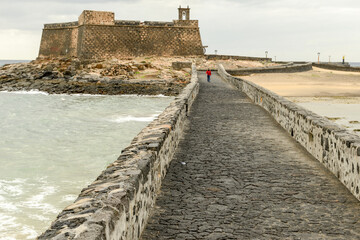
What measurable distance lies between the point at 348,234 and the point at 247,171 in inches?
85.3

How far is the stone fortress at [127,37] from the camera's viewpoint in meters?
44.2

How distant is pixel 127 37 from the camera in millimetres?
45688

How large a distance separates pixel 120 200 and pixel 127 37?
44.4 meters

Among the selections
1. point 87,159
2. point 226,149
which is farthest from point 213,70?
point 226,149

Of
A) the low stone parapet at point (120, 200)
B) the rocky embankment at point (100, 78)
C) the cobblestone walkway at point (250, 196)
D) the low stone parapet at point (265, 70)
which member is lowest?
the cobblestone walkway at point (250, 196)

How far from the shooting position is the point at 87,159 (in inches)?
553

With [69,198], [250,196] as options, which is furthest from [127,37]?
[250,196]

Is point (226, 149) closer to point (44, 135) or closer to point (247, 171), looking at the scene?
point (247, 171)

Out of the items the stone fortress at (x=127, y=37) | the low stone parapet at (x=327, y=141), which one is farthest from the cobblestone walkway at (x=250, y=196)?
the stone fortress at (x=127, y=37)

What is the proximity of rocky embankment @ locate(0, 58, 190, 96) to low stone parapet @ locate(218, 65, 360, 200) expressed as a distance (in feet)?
88.7

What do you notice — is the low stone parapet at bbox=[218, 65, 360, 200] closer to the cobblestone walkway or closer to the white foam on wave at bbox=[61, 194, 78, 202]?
the cobblestone walkway

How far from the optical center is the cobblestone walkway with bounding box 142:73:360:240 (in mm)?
3738

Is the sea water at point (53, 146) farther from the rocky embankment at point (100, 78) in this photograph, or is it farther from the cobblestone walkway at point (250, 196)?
the cobblestone walkway at point (250, 196)

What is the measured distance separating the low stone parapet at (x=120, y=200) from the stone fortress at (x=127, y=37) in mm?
41379
